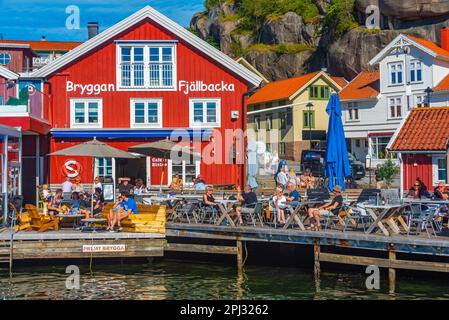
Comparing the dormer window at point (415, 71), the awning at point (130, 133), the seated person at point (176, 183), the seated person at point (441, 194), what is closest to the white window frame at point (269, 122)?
the dormer window at point (415, 71)

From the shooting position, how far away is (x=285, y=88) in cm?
6384

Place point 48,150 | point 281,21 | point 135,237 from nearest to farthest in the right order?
point 135,237 < point 48,150 < point 281,21

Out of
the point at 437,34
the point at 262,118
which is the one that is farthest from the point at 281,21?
the point at 437,34

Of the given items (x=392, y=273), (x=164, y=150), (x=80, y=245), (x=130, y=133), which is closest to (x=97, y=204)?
(x=80, y=245)

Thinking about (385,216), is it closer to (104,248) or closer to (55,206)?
(104,248)

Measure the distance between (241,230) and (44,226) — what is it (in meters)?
5.65

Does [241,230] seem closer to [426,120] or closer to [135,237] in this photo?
[135,237]

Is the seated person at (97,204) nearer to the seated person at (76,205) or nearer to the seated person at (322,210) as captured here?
the seated person at (76,205)

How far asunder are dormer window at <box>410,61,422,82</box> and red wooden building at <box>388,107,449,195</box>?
73.2 feet

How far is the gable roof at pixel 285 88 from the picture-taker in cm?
6128

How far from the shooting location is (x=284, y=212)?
22.8 meters

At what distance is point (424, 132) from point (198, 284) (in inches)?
582

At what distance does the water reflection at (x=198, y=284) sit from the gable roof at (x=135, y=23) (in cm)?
1516

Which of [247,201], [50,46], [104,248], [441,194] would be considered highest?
[50,46]
